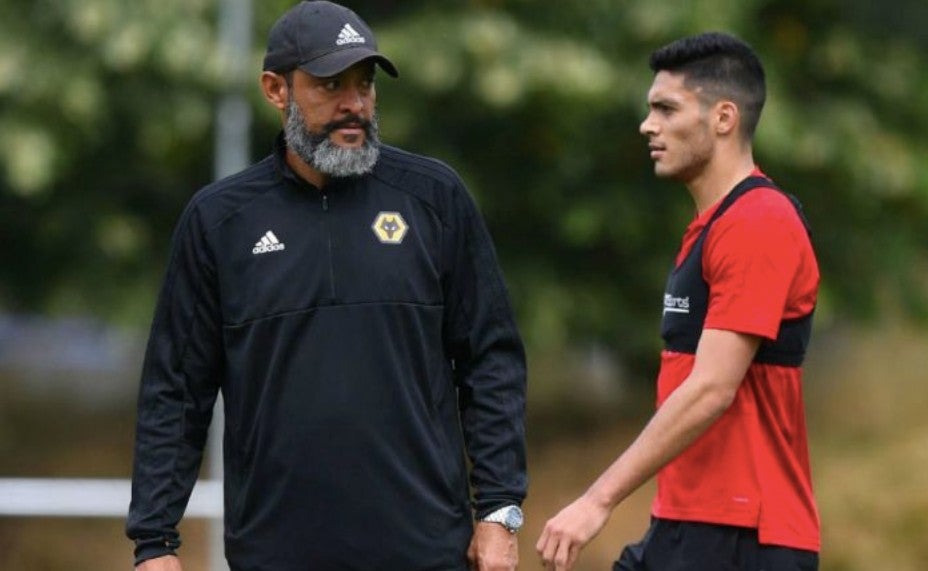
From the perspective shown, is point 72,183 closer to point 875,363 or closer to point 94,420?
point 94,420

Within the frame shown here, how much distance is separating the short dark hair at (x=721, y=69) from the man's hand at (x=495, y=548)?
1.02 m

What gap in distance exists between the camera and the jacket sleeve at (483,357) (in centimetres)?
454

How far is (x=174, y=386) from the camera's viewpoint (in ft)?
15.1

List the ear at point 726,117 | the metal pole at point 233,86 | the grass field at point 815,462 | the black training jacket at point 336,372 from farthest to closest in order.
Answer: the grass field at point 815,462 < the metal pole at point 233,86 < the ear at point 726,117 < the black training jacket at point 336,372

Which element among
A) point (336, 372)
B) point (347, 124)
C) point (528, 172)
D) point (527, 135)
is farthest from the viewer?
point (528, 172)

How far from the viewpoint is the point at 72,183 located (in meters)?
11.2

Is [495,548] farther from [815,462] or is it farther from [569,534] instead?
[815,462]

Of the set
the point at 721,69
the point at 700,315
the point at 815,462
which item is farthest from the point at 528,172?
the point at 700,315

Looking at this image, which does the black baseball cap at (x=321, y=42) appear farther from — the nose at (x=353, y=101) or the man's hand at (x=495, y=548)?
the man's hand at (x=495, y=548)


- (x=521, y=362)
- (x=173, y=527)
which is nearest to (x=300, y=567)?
(x=173, y=527)

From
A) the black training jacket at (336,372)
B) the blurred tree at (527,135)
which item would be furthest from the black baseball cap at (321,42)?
the blurred tree at (527,135)

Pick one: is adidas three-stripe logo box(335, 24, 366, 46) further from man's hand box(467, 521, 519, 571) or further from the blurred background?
the blurred background

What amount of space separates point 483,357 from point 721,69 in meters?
0.82

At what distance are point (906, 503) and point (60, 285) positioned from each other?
5103 mm
